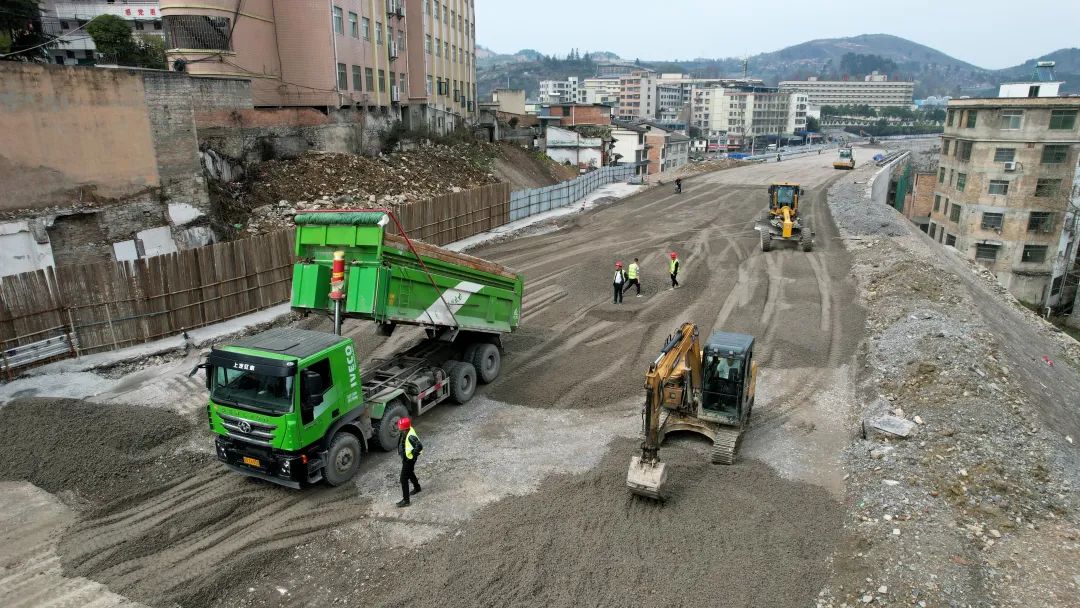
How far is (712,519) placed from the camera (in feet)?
31.6

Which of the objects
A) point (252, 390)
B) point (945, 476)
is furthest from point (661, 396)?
point (252, 390)

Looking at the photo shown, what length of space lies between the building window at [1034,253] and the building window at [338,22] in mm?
44214

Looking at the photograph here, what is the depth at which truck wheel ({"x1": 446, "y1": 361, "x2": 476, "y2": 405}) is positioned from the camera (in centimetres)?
1349

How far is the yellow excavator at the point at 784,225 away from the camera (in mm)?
27562

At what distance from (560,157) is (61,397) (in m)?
53.8

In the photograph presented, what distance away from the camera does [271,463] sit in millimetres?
9727

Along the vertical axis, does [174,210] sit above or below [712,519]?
above

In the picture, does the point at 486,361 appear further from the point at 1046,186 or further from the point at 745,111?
the point at 745,111

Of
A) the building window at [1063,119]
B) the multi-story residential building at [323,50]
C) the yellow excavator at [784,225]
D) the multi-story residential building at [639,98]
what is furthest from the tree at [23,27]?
the multi-story residential building at [639,98]

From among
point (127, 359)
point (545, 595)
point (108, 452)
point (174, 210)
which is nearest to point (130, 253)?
point (174, 210)

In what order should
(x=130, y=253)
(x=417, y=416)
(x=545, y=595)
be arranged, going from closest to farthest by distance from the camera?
(x=545, y=595)
(x=417, y=416)
(x=130, y=253)

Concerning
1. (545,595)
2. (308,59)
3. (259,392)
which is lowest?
(545,595)

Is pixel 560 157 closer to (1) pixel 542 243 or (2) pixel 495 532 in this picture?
(1) pixel 542 243

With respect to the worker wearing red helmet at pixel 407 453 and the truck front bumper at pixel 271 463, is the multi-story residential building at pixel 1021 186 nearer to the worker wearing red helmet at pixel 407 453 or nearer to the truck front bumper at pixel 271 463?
the worker wearing red helmet at pixel 407 453
